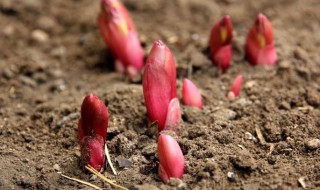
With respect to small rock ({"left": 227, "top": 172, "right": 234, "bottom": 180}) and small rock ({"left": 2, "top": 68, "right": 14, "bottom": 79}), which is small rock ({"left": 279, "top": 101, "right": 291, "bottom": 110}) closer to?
small rock ({"left": 227, "top": 172, "right": 234, "bottom": 180})

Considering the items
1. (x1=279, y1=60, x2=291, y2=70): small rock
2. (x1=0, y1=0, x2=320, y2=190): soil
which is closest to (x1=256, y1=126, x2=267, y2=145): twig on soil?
(x1=0, y1=0, x2=320, y2=190): soil

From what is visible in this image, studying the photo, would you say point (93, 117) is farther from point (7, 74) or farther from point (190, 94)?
point (7, 74)

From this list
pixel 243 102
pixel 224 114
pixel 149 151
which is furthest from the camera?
pixel 243 102

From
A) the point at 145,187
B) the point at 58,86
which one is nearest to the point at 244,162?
the point at 145,187

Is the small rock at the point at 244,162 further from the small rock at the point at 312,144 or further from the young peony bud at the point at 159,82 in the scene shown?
the young peony bud at the point at 159,82

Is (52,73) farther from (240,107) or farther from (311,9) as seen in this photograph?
(311,9)
